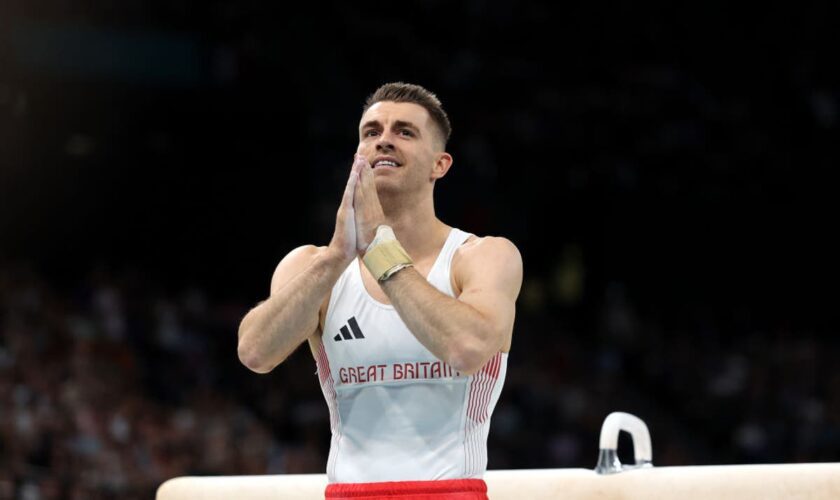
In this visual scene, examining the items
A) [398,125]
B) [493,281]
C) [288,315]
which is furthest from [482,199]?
[288,315]

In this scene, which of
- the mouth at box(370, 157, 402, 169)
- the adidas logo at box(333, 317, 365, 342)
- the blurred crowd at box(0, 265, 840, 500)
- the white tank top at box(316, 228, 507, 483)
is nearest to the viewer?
the white tank top at box(316, 228, 507, 483)

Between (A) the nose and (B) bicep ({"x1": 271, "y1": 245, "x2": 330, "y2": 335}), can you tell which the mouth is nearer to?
(A) the nose

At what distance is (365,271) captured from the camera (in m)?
3.74

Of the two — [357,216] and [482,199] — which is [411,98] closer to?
[357,216]

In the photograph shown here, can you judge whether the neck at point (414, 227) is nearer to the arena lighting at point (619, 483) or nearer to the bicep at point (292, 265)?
the bicep at point (292, 265)

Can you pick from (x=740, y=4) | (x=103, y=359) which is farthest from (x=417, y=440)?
(x=740, y=4)

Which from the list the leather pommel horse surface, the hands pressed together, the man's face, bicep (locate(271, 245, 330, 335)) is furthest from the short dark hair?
the leather pommel horse surface

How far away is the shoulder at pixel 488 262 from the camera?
11.6 feet

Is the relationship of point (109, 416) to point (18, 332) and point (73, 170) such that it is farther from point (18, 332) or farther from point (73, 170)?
point (73, 170)

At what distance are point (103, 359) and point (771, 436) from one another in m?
7.62

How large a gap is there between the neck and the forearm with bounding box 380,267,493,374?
0.49 m

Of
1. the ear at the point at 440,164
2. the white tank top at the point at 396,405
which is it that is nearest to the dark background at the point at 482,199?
the ear at the point at 440,164

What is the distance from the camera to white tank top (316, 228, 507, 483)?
337 cm

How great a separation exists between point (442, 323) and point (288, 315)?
53cm
